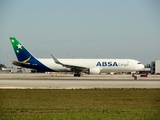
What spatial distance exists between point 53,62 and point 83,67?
17.1ft

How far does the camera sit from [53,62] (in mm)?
59688

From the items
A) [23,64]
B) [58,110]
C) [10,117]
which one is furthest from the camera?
[23,64]

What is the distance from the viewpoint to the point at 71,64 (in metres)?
60.5

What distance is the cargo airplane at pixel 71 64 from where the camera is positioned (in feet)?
191

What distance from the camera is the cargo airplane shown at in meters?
58.3

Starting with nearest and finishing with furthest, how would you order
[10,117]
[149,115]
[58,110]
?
[10,117] → [149,115] → [58,110]

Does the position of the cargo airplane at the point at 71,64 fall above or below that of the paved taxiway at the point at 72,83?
above

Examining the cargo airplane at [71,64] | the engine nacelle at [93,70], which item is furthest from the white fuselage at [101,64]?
the engine nacelle at [93,70]

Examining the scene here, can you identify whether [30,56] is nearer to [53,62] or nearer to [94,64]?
[53,62]

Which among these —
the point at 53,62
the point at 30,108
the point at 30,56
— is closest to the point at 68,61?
the point at 53,62

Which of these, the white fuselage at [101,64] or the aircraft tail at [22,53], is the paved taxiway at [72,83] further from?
the white fuselage at [101,64]

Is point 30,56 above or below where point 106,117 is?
above

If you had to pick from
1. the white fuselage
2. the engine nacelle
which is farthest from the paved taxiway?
the white fuselage

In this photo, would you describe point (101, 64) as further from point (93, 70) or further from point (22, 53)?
point (22, 53)
